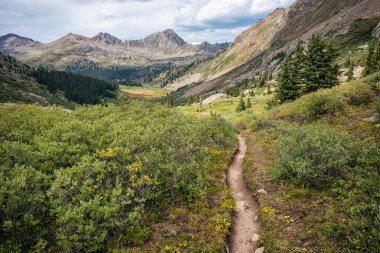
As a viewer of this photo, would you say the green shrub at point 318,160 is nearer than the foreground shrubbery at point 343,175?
No

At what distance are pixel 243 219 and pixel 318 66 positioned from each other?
4025 centimetres

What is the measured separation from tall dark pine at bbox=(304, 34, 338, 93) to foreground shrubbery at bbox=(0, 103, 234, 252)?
→ 113 feet

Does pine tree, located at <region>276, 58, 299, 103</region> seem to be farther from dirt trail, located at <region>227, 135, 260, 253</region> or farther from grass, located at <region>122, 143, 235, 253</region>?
grass, located at <region>122, 143, 235, 253</region>

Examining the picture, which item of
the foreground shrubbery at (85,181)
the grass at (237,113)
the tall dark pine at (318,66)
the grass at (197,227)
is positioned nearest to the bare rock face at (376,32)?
the grass at (237,113)

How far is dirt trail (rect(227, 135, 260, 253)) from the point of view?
532 inches

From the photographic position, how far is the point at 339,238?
38.6 ft

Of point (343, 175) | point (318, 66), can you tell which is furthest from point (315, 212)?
point (318, 66)

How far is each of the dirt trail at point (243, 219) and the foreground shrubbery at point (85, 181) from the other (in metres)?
2.79

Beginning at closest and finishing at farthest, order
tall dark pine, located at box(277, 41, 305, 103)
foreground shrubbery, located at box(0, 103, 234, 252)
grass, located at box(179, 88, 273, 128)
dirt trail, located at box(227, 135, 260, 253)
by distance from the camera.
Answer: foreground shrubbery, located at box(0, 103, 234, 252)
dirt trail, located at box(227, 135, 260, 253)
tall dark pine, located at box(277, 41, 305, 103)
grass, located at box(179, 88, 273, 128)

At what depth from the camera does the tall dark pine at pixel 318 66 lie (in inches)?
1789

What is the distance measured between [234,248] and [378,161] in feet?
34.6

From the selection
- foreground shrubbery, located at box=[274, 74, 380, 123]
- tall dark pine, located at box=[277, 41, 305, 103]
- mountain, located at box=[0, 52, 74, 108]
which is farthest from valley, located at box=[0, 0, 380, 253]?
mountain, located at box=[0, 52, 74, 108]

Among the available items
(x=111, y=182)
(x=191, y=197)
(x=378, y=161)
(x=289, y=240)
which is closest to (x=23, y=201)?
(x=111, y=182)

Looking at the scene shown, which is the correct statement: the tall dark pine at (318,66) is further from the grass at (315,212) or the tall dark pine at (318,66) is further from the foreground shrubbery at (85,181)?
the foreground shrubbery at (85,181)
